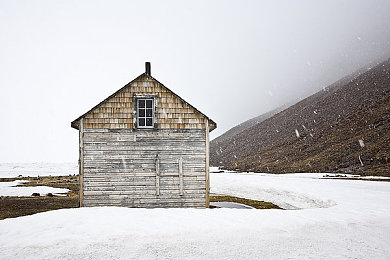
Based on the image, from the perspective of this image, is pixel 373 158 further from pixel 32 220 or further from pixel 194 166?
Result: pixel 32 220

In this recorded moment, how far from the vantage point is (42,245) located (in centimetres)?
755

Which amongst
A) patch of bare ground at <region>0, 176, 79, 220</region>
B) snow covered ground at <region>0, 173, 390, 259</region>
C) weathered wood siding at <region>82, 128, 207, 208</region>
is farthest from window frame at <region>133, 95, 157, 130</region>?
patch of bare ground at <region>0, 176, 79, 220</region>

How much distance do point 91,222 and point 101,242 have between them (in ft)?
6.71

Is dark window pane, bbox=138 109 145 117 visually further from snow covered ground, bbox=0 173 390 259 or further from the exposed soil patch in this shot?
the exposed soil patch

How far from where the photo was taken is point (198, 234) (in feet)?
27.8

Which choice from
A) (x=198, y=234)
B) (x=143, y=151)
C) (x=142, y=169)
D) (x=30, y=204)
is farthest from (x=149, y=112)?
(x=30, y=204)

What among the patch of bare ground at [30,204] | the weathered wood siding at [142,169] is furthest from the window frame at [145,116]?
the patch of bare ground at [30,204]

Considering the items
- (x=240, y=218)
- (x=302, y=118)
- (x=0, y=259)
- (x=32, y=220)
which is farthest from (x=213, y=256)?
(x=302, y=118)

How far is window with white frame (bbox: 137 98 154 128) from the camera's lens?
1628 cm

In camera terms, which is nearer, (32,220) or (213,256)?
(213,256)

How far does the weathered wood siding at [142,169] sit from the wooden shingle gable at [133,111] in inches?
18.0

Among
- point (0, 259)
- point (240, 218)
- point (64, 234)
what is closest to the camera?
point (0, 259)

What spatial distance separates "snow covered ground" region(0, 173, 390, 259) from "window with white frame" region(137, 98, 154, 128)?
5555mm

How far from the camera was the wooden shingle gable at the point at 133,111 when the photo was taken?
16062mm
